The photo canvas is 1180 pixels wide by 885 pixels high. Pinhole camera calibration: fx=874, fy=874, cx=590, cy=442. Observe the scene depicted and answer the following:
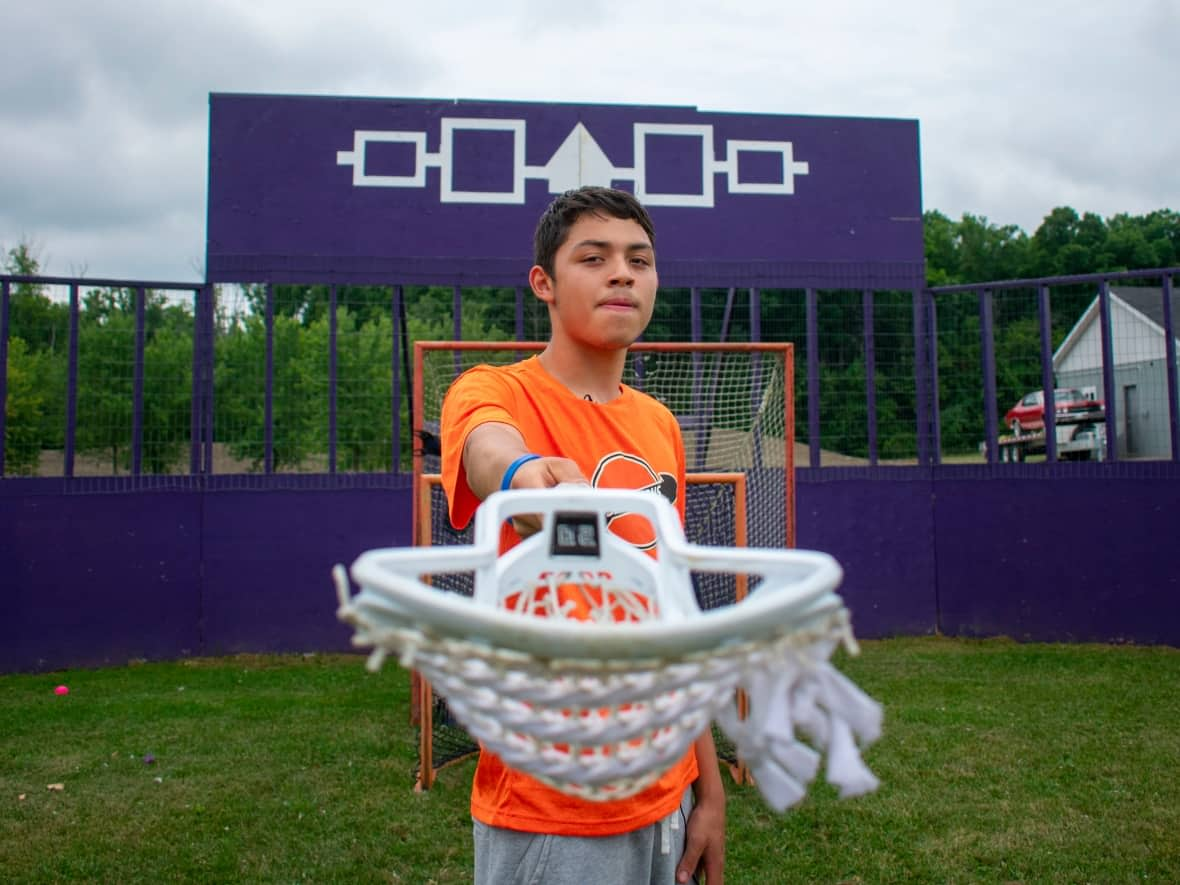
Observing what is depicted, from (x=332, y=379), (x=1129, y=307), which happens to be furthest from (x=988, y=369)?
(x=332, y=379)

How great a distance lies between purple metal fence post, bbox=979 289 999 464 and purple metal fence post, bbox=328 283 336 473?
17.6 feet

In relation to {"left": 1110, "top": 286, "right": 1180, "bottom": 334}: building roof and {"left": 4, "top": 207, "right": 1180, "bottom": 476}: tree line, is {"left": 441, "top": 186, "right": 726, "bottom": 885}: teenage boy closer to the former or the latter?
{"left": 4, "top": 207, "right": 1180, "bottom": 476}: tree line

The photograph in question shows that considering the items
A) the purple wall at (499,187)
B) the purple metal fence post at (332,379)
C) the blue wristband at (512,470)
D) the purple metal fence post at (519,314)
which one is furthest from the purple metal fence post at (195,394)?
the blue wristband at (512,470)

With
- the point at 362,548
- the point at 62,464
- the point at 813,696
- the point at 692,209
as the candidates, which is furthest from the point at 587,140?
the point at 813,696

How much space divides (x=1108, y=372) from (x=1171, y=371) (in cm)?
42

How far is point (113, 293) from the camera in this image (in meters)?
6.76

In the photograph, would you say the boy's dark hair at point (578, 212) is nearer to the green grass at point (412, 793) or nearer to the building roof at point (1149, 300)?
the green grass at point (412, 793)

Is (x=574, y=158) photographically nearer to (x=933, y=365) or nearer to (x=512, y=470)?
(x=933, y=365)

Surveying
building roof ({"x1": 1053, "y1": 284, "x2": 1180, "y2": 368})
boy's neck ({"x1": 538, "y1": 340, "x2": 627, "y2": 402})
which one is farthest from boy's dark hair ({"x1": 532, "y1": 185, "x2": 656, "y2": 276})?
building roof ({"x1": 1053, "y1": 284, "x2": 1180, "y2": 368})

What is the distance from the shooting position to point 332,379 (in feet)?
23.0

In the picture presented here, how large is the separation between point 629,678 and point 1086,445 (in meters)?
7.72

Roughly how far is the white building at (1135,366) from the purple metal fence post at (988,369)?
1.87 feet

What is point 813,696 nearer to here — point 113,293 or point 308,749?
point 308,749

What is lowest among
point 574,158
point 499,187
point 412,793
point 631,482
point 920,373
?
point 412,793
